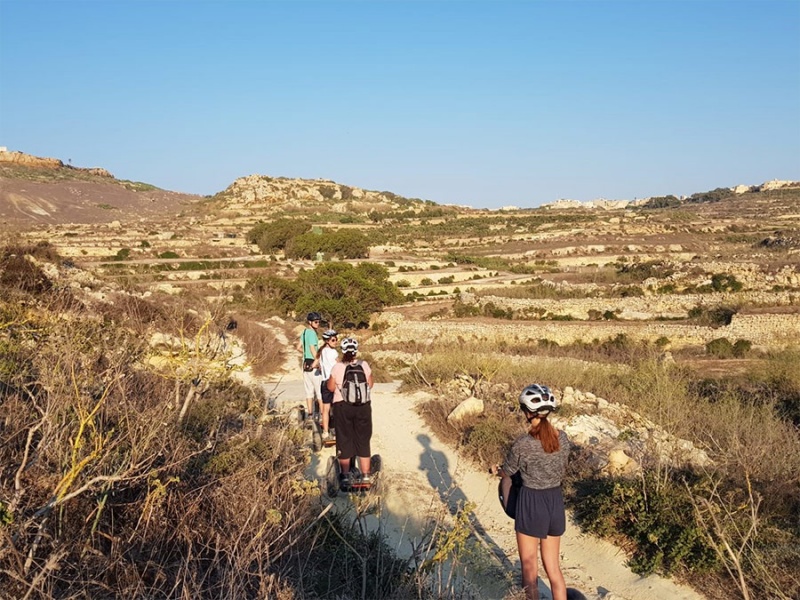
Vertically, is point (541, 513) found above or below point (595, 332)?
above

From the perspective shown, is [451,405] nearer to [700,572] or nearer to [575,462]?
[575,462]

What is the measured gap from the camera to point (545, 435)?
13.5 ft

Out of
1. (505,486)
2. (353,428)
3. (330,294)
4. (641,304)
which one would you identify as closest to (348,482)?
(353,428)

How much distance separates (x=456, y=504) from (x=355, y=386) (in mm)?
1848

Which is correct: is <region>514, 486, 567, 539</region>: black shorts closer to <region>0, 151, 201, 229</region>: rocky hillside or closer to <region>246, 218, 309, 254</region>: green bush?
<region>246, 218, 309, 254</region>: green bush

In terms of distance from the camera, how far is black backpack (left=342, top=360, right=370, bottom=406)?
6336 millimetres

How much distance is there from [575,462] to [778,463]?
2.13 m

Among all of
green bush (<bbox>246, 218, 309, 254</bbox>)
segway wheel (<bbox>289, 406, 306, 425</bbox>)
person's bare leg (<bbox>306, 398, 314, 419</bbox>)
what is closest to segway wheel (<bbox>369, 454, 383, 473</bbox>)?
person's bare leg (<bbox>306, 398, 314, 419</bbox>)

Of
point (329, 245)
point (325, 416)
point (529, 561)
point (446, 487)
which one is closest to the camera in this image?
point (529, 561)

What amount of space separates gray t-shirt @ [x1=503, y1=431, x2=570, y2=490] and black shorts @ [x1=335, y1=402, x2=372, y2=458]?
2.57 m

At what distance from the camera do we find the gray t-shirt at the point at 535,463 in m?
4.09

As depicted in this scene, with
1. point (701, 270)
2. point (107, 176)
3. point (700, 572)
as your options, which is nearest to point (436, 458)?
point (700, 572)

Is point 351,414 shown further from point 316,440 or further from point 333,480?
point 316,440

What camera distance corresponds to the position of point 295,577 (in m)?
4.16
